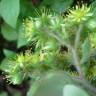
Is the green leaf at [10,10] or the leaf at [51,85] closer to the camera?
the leaf at [51,85]

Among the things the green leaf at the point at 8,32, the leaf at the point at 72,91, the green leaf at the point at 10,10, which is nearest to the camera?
the leaf at the point at 72,91

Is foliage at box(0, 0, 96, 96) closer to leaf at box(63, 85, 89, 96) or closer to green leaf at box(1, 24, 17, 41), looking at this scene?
leaf at box(63, 85, 89, 96)

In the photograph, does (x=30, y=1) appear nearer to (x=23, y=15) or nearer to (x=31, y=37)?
(x=23, y=15)

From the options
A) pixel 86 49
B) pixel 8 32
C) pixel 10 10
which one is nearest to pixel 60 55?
pixel 86 49

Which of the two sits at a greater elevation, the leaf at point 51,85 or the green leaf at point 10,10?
the green leaf at point 10,10

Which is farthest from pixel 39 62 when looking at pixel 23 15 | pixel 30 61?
pixel 23 15

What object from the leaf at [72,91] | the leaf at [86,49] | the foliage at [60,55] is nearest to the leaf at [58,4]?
the foliage at [60,55]

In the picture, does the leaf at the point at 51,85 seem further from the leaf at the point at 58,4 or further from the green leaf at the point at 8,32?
the green leaf at the point at 8,32

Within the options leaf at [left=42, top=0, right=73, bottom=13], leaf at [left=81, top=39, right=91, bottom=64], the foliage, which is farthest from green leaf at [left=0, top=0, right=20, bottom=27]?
leaf at [left=81, top=39, right=91, bottom=64]
